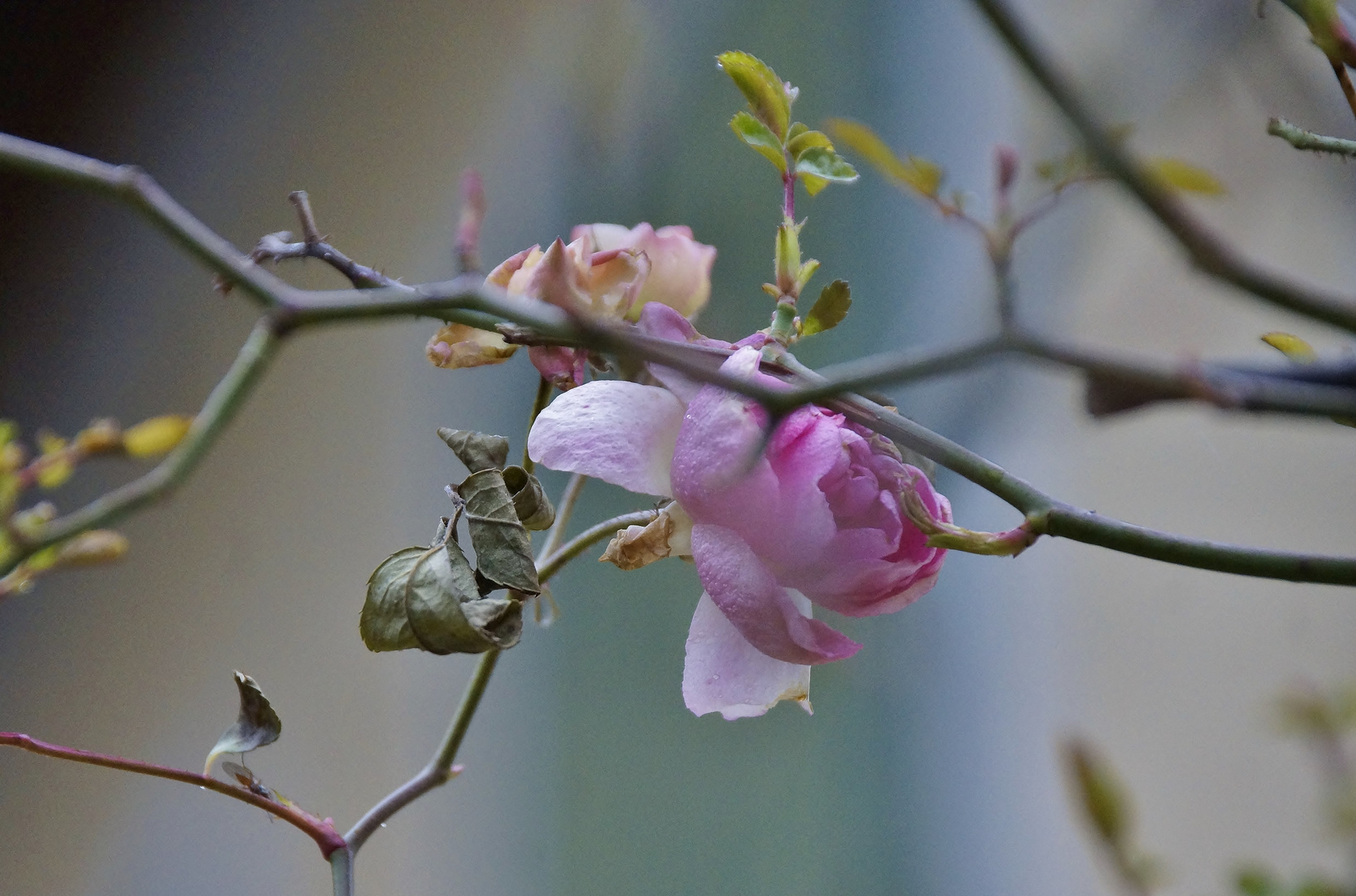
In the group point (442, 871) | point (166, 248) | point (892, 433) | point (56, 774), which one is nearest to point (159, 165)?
point (166, 248)

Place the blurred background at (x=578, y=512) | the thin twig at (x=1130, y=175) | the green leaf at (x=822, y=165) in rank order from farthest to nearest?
the blurred background at (x=578, y=512), the green leaf at (x=822, y=165), the thin twig at (x=1130, y=175)

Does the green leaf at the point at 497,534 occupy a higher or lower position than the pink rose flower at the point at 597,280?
lower

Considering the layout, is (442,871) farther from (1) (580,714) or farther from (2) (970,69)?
(2) (970,69)

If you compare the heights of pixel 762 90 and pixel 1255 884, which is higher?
pixel 762 90

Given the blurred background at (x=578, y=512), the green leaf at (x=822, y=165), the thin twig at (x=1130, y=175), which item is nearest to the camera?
the thin twig at (x=1130, y=175)

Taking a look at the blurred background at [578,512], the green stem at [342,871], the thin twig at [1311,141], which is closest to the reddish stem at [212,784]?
the green stem at [342,871]

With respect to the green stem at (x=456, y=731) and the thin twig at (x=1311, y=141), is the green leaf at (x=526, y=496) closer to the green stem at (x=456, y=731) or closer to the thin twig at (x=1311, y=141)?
the green stem at (x=456, y=731)

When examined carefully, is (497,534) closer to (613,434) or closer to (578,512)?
(613,434)

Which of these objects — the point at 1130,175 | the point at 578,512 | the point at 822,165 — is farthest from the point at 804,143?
the point at 578,512
